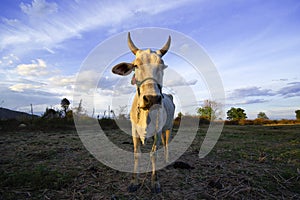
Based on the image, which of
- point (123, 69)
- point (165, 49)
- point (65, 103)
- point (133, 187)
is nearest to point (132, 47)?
point (123, 69)

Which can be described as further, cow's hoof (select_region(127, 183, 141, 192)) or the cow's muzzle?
cow's hoof (select_region(127, 183, 141, 192))

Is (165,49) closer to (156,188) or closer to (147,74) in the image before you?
(147,74)

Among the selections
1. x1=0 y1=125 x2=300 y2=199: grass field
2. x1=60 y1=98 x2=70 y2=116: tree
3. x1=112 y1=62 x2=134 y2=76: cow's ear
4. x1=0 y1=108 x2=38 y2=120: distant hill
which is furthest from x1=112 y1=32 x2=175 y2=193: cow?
x1=60 y1=98 x2=70 y2=116: tree

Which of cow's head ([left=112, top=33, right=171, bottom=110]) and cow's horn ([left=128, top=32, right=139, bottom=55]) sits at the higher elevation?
cow's horn ([left=128, top=32, right=139, bottom=55])

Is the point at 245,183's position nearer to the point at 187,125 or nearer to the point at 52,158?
the point at 52,158

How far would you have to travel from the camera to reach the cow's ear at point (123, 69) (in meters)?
3.97

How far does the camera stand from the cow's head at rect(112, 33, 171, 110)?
11.0 ft

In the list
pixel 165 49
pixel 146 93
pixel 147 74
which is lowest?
pixel 146 93

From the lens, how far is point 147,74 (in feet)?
11.8

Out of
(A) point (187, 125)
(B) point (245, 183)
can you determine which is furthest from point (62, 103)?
(B) point (245, 183)

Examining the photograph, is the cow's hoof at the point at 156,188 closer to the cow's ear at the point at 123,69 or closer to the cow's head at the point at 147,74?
the cow's head at the point at 147,74

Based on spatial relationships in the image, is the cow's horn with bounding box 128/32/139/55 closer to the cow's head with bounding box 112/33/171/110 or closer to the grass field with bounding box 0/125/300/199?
the cow's head with bounding box 112/33/171/110

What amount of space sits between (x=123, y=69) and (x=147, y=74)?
72 cm

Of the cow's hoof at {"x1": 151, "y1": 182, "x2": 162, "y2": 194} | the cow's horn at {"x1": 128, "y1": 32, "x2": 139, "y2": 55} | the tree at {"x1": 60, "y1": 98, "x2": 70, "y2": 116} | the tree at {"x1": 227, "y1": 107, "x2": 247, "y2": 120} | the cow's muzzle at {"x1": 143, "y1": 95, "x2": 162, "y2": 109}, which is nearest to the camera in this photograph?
the cow's muzzle at {"x1": 143, "y1": 95, "x2": 162, "y2": 109}
